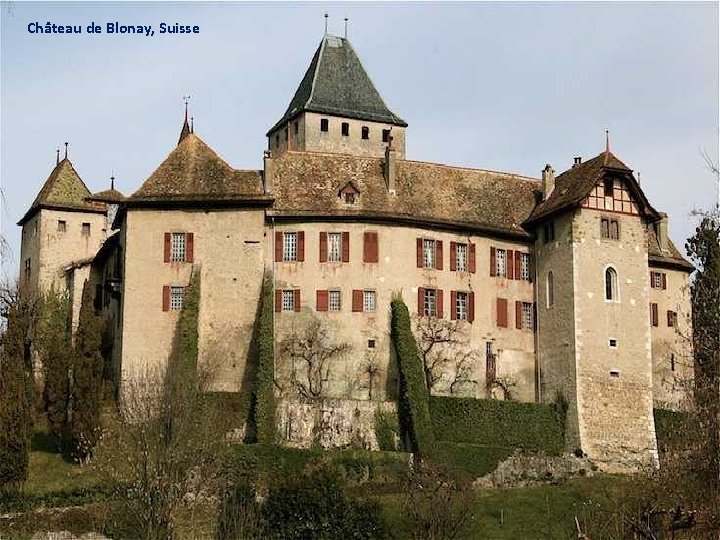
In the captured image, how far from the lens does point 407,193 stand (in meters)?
65.8

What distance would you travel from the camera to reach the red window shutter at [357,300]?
2453 inches

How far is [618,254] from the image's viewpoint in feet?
212

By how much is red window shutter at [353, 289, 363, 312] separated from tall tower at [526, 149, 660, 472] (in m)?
9.31

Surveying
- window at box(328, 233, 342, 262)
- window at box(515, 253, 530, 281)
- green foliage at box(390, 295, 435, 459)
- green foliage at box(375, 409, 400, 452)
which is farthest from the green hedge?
window at box(328, 233, 342, 262)

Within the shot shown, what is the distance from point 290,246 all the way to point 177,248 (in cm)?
519

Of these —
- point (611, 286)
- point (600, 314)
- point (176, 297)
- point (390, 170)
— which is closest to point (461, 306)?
point (600, 314)

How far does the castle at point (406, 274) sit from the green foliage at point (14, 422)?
577 cm

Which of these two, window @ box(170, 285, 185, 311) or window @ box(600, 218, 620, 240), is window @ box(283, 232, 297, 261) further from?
window @ box(600, 218, 620, 240)

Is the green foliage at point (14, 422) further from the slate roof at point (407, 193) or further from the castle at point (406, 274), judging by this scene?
the slate roof at point (407, 193)

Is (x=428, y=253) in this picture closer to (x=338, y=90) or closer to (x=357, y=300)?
(x=357, y=300)

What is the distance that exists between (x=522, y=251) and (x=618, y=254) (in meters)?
4.92

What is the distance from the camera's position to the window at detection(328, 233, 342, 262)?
6285cm

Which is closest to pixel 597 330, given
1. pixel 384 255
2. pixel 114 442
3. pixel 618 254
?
pixel 618 254

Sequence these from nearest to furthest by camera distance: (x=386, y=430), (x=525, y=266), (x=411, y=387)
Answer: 1. (x=386, y=430)
2. (x=411, y=387)
3. (x=525, y=266)
